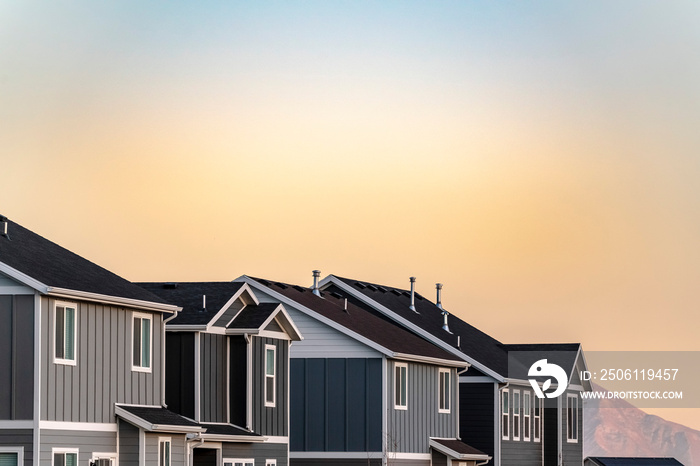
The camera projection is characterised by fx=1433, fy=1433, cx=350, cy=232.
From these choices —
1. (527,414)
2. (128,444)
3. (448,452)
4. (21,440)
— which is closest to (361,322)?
(448,452)

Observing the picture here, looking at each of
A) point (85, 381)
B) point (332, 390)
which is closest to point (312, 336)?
point (332, 390)

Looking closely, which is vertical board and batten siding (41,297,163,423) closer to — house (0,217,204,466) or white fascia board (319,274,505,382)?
house (0,217,204,466)

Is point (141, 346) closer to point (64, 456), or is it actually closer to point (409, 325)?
point (64, 456)

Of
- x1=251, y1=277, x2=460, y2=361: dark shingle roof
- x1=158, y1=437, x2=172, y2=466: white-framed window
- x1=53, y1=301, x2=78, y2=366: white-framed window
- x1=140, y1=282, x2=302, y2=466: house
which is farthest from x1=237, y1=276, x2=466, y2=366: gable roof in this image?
x1=53, y1=301, x2=78, y2=366: white-framed window

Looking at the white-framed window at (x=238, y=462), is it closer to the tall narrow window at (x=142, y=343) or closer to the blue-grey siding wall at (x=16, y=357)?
the tall narrow window at (x=142, y=343)

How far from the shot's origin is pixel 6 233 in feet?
112

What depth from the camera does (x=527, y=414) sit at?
5588 cm

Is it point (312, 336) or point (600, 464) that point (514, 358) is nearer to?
point (600, 464)

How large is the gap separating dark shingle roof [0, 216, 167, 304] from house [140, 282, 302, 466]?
2709 mm

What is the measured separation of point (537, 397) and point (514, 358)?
206 cm

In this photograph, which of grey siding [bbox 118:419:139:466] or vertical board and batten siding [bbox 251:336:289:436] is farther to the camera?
vertical board and batten siding [bbox 251:336:289:436]

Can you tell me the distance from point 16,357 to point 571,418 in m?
33.0

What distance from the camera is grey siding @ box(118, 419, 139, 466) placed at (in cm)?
3372

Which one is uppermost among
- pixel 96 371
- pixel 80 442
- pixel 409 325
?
pixel 409 325
